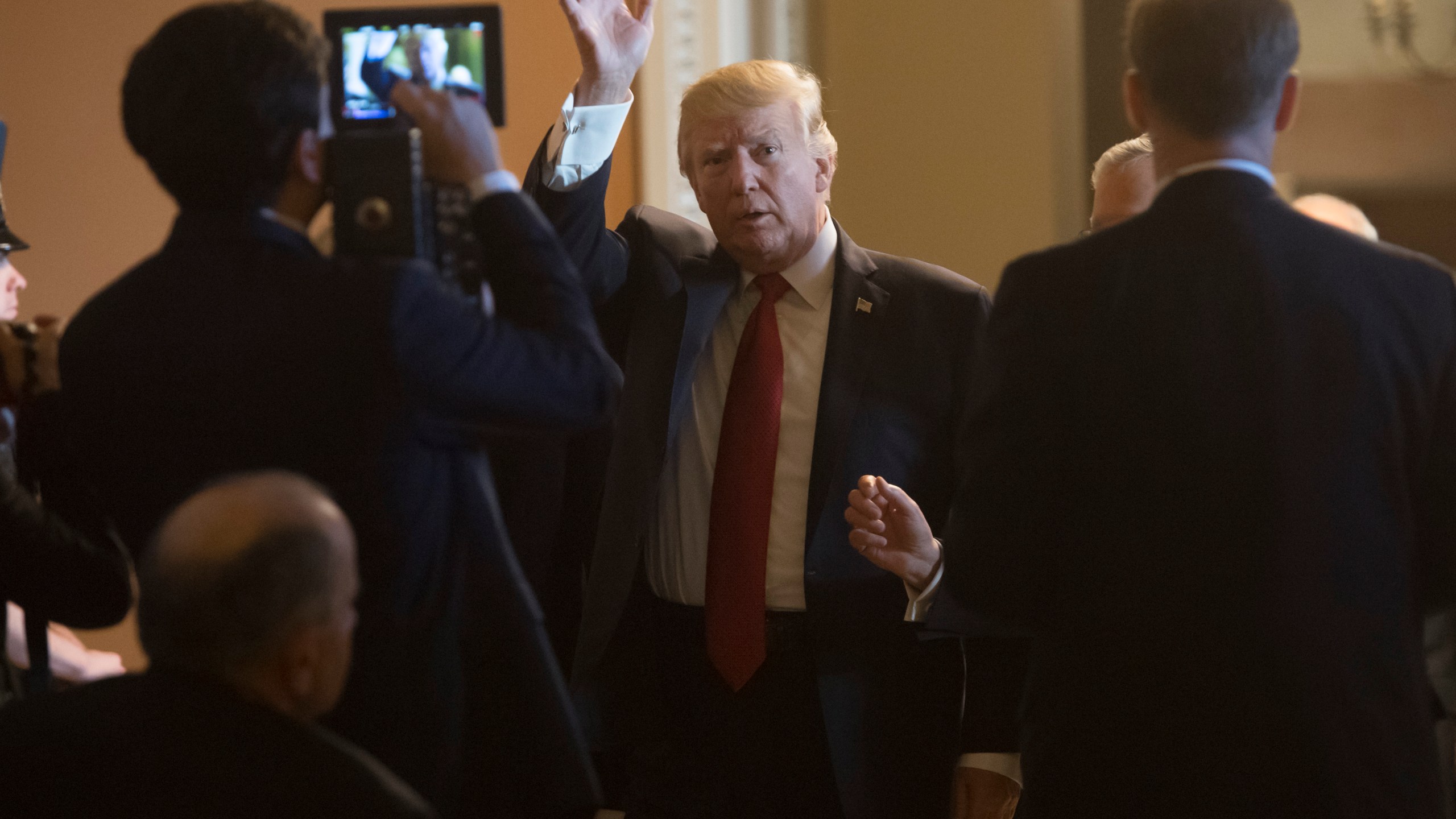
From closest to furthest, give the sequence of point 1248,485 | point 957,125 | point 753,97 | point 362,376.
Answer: point 362,376, point 1248,485, point 753,97, point 957,125

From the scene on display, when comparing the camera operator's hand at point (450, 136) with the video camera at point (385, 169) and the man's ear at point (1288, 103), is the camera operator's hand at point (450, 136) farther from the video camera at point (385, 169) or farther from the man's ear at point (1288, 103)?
the man's ear at point (1288, 103)

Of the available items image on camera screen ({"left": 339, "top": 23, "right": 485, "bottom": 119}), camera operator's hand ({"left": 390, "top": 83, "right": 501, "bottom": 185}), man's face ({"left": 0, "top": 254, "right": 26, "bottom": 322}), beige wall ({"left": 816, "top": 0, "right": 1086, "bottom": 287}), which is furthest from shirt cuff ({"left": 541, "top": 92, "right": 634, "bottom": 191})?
beige wall ({"left": 816, "top": 0, "right": 1086, "bottom": 287})

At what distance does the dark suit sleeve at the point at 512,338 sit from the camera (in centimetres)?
107

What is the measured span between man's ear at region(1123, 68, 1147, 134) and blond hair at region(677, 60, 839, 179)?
74 centimetres

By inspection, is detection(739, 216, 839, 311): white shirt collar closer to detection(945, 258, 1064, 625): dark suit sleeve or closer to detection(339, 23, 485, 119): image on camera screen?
detection(339, 23, 485, 119): image on camera screen

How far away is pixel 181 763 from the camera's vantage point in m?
0.95

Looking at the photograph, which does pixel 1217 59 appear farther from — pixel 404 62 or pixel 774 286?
pixel 404 62

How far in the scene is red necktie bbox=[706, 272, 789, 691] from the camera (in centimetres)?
184

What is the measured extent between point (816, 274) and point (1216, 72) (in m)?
0.82

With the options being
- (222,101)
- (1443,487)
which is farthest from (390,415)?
(1443,487)

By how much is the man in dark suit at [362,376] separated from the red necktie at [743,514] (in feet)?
2.24

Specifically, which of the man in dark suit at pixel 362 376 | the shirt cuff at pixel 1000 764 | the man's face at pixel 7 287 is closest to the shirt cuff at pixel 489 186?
the man in dark suit at pixel 362 376

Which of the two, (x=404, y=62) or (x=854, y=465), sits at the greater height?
(x=404, y=62)

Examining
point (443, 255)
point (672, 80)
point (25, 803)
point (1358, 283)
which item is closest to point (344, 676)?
point (25, 803)
